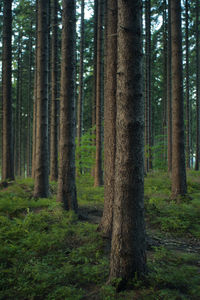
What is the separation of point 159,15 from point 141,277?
21.2 m

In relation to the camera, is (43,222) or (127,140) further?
A: (43,222)

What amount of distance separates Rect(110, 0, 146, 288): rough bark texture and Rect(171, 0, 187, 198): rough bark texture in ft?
19.3

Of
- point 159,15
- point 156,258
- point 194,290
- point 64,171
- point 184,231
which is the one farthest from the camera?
point 159,15

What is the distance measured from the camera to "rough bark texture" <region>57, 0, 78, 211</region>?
773 cm

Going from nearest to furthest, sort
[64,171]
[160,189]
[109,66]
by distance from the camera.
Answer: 1. [109,66]
2. [64,171]
3. [160,189]

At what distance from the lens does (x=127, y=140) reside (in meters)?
3.76

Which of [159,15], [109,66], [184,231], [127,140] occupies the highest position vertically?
[159,15]

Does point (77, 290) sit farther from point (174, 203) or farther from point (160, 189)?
point (160, 189)

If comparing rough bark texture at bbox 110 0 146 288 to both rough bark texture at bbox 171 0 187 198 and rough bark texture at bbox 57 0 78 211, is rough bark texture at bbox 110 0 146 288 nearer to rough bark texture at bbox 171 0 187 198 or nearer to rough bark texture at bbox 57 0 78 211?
rough bark texture at bbox 57 0 78 211

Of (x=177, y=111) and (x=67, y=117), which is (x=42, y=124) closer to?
(x=67, y=117)

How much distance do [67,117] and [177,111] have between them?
14.7ft

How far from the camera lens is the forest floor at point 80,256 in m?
3.57

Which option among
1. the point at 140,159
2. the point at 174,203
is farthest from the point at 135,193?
the point at 174,203

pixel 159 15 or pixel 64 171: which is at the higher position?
pixel 159 15
